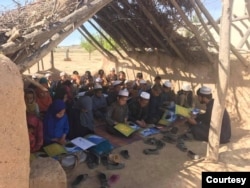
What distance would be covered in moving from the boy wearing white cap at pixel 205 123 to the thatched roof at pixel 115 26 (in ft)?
6.19

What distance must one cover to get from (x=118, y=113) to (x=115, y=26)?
11.9 ft

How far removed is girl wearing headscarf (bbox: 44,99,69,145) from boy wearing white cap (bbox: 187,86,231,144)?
2.82m

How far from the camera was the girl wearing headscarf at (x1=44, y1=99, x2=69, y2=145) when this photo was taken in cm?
531

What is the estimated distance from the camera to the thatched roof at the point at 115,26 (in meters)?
4.14

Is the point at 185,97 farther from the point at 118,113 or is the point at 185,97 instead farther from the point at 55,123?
the point at 55,123

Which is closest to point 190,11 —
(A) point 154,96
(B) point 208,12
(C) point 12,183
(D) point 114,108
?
(B) point 208,12

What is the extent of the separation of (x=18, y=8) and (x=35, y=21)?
0.69 metres

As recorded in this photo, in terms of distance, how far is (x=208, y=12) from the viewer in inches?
293

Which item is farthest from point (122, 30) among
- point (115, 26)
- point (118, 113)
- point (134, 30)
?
point (118, 113)

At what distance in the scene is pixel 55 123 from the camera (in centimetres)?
542

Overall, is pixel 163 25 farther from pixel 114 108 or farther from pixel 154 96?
pixel 114 108

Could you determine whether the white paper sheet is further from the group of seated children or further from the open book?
the open book

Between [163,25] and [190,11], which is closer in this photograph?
[190,11]

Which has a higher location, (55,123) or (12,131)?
(12,131)
